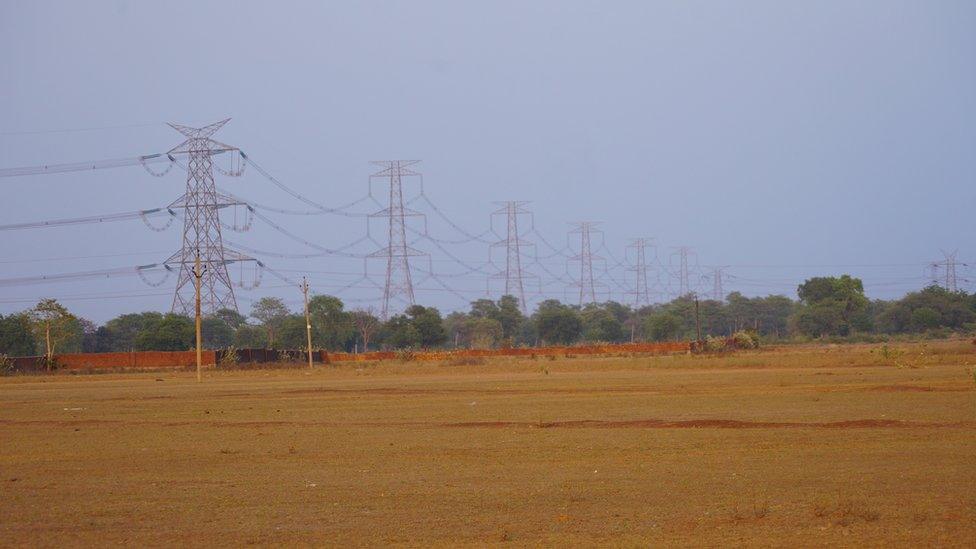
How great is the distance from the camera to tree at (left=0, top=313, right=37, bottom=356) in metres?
103

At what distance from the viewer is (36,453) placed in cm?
2155

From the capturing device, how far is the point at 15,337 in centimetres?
10362

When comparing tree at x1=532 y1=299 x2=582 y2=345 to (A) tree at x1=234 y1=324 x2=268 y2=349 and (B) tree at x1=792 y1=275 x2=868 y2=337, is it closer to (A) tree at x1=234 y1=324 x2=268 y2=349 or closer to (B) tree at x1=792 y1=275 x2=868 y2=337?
(B) tree at x1=792 y1=275 x2=868 y2=337

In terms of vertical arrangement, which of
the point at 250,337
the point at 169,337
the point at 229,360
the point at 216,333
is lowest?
the point at 229,360

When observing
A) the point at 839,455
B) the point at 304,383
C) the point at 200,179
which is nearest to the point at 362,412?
the point at 839,455

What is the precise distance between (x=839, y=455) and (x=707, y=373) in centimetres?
3354

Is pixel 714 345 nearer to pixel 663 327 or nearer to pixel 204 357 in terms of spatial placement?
pixel 204 357

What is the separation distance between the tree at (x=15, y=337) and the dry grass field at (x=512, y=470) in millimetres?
74693

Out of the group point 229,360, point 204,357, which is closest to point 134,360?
point 204,357

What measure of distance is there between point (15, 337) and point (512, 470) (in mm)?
98728

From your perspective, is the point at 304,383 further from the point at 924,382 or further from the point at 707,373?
the point at 924,382

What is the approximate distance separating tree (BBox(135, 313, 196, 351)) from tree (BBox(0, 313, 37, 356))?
11.1 meters

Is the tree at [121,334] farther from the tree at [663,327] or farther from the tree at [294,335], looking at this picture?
the tree at [663,327]

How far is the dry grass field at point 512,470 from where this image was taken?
1234 centimetres
